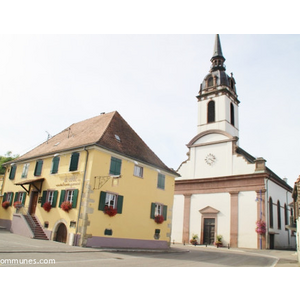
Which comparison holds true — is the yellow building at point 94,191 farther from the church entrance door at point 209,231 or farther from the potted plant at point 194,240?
the church entrance door at point 209,231

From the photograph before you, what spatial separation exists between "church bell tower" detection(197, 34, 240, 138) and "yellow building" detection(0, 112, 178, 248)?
55.5 feet

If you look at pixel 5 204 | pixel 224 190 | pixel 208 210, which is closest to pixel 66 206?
pixel 5 204

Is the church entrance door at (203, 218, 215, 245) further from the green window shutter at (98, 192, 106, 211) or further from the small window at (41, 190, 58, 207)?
the small window at (41, 190, 58, 207)

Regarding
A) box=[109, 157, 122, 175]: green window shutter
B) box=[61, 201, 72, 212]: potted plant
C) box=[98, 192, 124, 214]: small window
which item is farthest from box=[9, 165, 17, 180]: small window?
box=[98, 192, 124, 214]: small window

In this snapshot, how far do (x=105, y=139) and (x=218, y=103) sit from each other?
24650 mm

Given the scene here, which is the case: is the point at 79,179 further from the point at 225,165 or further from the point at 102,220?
the point at 225,165

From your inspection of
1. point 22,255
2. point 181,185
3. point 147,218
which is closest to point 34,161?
point 147,218

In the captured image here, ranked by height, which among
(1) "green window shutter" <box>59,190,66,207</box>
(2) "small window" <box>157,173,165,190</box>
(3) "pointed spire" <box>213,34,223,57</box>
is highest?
(3) "pointed spire" <box>213,34,223,57</box>

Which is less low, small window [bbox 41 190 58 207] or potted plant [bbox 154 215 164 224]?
small window [bbox 41 190 58 207]

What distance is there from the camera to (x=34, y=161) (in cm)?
2392

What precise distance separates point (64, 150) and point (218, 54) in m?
33.5

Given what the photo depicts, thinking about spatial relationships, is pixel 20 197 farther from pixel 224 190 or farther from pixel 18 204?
pixel 224 190

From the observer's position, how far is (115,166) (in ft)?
66.0

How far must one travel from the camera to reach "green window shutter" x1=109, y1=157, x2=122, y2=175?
19.9 meters
